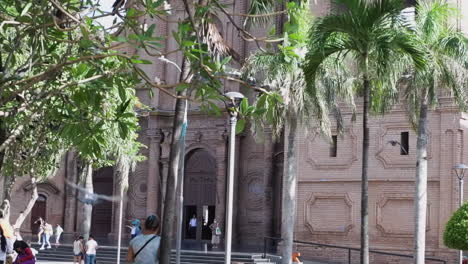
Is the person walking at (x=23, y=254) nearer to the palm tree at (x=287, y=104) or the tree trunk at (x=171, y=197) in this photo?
the tree trunk at (x=171, y=197)

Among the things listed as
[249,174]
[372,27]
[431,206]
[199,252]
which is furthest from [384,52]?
[249,174]

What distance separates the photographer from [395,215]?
36.6 metres

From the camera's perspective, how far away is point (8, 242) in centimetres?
1391

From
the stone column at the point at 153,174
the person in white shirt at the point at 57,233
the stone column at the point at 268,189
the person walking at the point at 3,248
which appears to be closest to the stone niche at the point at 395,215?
the stone column at the point at 268,189

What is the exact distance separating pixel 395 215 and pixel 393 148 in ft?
8.28

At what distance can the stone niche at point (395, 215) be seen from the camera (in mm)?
36206

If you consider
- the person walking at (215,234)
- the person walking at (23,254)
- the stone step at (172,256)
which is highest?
the person walking at (215,234)

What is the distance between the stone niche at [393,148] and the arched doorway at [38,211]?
2064 centimetres

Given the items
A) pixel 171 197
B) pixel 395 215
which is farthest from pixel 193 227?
pixel 171 197

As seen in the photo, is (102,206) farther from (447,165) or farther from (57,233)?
(447,165)

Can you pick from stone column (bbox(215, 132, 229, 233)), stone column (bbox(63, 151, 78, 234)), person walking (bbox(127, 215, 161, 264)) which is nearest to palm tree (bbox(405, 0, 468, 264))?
person walking (bbox(127, 215, 161, 264))

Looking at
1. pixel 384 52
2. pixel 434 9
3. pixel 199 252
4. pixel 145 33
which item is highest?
pixel 434 9

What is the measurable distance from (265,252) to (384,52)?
18.3m

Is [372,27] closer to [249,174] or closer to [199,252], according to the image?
[199,252]
